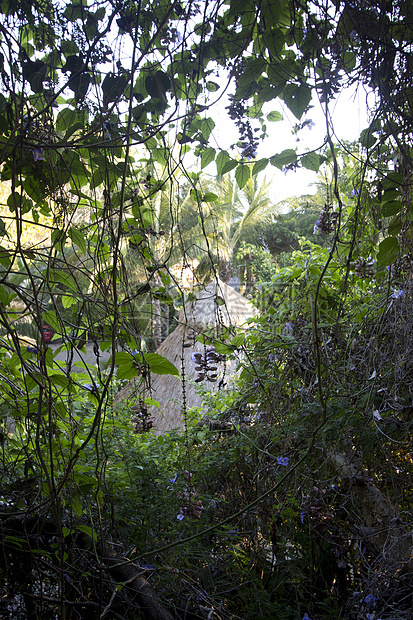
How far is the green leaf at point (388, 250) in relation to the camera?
3.28 ft

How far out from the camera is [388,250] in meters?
1.01

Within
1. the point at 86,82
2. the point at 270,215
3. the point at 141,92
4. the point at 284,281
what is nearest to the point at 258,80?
the point at 141,92

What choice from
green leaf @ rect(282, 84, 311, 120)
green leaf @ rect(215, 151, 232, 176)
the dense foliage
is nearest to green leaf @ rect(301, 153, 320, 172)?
the dense foliage

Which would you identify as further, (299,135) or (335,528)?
(335,528)

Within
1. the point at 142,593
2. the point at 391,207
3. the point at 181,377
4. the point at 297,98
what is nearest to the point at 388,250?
the point at 391,207

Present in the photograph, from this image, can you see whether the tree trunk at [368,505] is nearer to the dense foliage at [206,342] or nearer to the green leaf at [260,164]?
the dense foliage at [206,342]

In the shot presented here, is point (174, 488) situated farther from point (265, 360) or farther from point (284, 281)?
point (284, 281)

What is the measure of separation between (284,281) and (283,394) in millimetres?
712

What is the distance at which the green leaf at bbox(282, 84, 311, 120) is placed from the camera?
973 millimetres

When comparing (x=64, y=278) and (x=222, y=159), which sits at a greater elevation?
(x=222, y=159)

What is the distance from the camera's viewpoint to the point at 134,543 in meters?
1.61

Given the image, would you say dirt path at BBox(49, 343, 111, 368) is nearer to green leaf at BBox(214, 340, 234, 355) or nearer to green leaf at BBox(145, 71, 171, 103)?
green leaf at BBox(214, 340, 234, 355)

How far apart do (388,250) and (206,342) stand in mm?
692

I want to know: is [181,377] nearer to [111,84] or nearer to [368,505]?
[368,505]
